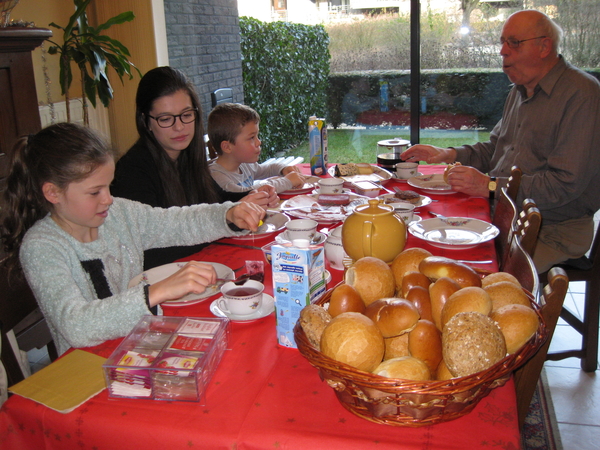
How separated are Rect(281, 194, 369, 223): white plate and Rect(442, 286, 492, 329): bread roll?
93cm

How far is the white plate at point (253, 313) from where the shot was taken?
3.77 ft

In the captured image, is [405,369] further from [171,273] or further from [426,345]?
[171,273]

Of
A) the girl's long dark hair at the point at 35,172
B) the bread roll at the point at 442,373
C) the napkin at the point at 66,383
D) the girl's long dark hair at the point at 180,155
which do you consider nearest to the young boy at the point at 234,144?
the girl's long dark hair at the point at 180,155

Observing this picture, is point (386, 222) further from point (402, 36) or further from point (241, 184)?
point (402, 36)

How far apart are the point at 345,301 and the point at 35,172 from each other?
891 millimetres

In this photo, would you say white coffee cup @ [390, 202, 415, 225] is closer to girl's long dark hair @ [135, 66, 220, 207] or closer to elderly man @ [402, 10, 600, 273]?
elderly man @ [402, 10, 600, 273]

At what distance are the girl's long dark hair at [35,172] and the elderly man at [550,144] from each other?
4.78 feet

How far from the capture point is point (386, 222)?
1.25 m

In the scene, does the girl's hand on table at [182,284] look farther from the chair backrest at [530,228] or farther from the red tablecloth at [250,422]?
the chair backrest at [530,228]

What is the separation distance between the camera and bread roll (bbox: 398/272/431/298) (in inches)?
38.5

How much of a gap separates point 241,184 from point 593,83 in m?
1.64

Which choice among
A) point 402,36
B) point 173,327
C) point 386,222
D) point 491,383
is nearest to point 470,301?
point 491,383

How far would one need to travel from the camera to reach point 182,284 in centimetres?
113

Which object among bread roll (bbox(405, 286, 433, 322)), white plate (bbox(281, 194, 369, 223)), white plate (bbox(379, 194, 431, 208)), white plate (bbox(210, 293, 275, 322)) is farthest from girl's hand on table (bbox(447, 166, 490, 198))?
bread roll (bbox(405, 286, 433, 322))
